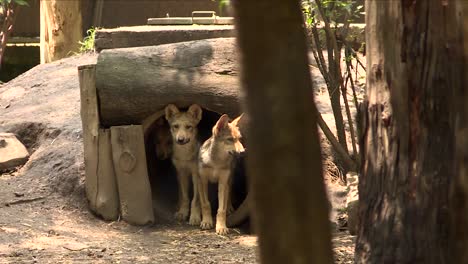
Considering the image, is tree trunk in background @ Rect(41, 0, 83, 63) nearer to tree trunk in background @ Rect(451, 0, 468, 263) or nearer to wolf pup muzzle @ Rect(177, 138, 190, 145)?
wolf pup muzzle @ Rect(177, 138, 190, 145)

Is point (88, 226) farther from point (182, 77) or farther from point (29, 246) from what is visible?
point (182, 77)

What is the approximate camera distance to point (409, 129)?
393 centimetres

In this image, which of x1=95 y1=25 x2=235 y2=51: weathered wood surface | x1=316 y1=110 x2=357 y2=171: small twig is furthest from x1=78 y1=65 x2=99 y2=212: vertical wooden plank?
x1=95 y1=25 x2=235 y2=51: weathered wood surface

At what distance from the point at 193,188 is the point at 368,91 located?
435 cm

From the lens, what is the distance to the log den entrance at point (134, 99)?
285 inches

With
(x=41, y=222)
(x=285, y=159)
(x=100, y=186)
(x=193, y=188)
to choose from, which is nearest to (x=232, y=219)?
(x=193, y=188)

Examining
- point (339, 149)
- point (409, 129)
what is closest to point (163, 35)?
point (339, 149)

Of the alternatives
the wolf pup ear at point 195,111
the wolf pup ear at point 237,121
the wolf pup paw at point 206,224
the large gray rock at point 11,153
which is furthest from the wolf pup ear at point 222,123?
the large gray rock at point 11,153

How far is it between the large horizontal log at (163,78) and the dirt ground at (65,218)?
767mm

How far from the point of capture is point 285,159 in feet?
5.74

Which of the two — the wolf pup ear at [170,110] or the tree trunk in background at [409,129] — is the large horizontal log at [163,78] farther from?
the tree trunk in background at [409,129]

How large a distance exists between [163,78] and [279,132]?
18.3 feet

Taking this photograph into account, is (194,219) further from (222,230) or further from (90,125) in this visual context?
(90,125)

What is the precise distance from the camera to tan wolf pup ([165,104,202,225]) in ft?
24.8
